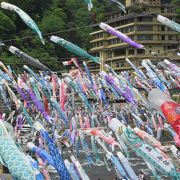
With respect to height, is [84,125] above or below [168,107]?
below

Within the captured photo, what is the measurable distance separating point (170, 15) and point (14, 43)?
2045cm

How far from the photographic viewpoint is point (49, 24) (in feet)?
211

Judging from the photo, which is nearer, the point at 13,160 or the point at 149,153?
the point at 13,160

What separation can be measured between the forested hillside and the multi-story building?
3241 millimetres

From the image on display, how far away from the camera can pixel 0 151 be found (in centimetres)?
744

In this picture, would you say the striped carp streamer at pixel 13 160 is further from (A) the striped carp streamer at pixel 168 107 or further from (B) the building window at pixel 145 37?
(B) the building window at pixel 145 37

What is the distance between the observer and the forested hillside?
5738 centimetres

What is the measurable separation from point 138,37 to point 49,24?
12.4 metres

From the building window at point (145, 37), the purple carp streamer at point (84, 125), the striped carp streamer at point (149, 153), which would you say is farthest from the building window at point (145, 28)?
the striped carp streamer at point (149, 153)

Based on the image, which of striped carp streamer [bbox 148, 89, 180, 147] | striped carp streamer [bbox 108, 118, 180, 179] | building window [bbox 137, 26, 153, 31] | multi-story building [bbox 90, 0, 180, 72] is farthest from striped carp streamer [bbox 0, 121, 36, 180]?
building window [bbox 137, 26, 153, 31]

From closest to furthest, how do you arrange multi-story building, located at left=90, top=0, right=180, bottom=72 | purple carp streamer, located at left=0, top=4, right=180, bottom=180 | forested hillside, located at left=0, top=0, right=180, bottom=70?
1. purple carp streamer, located at left=0, top=4, right=180, bottom=180
2. forested hillside, located at left=0, top=0, right=180, bottom=70
3. multi-story building, located at left=90, top=0, right=180, bottom=72

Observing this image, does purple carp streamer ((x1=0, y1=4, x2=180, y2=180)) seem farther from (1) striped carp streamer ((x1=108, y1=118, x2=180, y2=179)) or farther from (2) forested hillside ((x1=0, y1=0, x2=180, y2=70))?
(2) forested hillside ((x1=0, y1=0, x2=180, y2=70))

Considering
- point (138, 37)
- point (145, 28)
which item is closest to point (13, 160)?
point (138, 37)

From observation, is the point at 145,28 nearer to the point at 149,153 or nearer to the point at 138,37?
the point at 138,37
